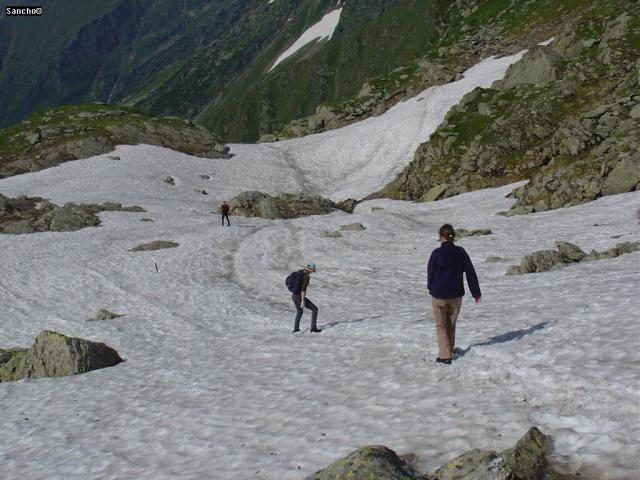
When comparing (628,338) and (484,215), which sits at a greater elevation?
(484,215)

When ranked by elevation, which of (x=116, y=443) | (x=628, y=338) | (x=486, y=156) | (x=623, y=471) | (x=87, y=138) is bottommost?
(x=116, y=443)

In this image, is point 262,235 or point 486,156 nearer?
point 262,235

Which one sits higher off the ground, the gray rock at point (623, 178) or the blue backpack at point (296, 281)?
the gray rock at point (623, 178)

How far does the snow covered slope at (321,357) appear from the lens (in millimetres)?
9688

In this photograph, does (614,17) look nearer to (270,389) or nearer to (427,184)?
(427,184)

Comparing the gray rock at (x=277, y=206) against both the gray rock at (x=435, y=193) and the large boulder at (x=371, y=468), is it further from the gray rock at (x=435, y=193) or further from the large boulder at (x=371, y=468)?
the large boulder at (x=371, y=468)

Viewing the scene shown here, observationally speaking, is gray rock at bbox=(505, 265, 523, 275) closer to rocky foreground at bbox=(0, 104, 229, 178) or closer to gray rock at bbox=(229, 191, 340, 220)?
gray rock at bbox=(229, 191, 340, 220)

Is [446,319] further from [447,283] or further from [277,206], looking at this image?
[277,206]

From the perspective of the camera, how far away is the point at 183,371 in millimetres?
18125

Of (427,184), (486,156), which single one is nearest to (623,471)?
(486,156)

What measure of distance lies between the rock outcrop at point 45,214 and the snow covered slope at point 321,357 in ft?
28.7

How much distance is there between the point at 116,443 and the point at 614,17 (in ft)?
247

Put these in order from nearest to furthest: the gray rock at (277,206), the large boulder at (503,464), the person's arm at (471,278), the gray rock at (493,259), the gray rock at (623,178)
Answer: the large boulder at (503,464)
the person's arm at (471,278)
the gray rock at (493,259)
the gray rock at (623,178)
the gray rock at (277,206)

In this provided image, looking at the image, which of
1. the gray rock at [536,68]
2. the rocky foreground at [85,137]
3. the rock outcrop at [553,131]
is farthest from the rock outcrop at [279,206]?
the gray rock at [536,68]
